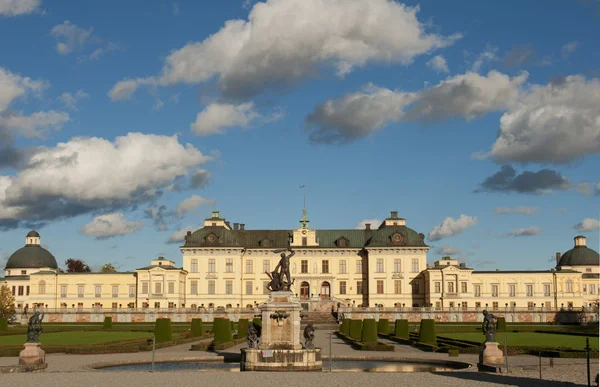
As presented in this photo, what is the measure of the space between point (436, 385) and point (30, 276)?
7486 cm

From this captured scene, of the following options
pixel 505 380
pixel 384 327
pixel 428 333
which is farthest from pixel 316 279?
pixel 505 380

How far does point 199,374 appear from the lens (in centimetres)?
2630

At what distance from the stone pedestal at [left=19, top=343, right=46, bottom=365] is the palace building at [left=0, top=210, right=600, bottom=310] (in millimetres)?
55299

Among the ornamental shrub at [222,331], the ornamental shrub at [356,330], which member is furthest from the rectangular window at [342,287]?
the ornamental shrub at [222,331]

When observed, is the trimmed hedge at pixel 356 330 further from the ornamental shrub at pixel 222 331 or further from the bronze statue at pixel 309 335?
the bronze statue at pixel 309 335

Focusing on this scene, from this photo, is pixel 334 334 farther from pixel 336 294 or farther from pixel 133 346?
pixel 336 294

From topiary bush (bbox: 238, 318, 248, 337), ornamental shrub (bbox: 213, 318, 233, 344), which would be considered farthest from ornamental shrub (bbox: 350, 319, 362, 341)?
ornamental shrub (bbox: 213, 318, 233, 344)

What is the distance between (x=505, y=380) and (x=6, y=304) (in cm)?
6648

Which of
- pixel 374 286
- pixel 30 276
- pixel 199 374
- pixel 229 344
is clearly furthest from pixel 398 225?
pixel 199 374

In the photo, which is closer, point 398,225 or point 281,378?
point 281,378

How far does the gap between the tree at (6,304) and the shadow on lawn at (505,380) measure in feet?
201

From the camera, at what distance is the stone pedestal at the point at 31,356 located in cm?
2825

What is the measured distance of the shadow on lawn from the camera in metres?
22.4

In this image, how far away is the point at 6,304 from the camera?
78625 millimetres
